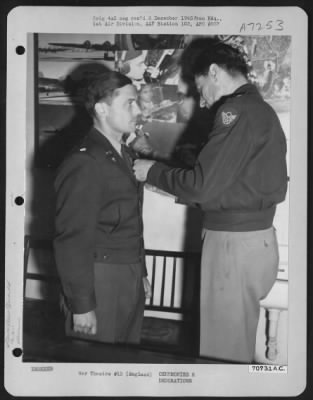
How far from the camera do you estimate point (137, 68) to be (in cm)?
54

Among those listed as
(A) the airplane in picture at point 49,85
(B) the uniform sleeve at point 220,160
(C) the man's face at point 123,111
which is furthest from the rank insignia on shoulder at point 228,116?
(A) the airplane in picture at point 49,85

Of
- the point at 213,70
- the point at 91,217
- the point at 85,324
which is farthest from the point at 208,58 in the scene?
the point at 85,324

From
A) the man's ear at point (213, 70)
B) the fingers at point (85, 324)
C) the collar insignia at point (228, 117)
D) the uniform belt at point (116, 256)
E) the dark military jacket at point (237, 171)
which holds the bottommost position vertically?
the fingers at point (85, 324)

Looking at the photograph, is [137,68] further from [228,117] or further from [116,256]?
[116,256]

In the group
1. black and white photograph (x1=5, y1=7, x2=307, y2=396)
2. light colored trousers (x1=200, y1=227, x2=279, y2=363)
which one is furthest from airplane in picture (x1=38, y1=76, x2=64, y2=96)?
light colored trousers (x1=200, y1=227, x2=279, y2=363)

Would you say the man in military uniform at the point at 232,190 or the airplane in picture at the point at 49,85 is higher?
the airplane in picture at the point at 49,85

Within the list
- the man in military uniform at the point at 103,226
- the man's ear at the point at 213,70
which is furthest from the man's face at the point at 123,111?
the man's ear at the point at 213,70

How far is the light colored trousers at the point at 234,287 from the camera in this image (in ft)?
1.73

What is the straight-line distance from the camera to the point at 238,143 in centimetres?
51

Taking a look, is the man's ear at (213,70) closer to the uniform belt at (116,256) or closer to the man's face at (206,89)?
the man's face at (206,89)

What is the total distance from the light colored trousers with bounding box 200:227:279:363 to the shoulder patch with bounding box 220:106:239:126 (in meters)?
0.14

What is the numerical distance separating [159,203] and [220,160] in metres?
0.10

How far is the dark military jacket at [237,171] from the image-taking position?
0.51m

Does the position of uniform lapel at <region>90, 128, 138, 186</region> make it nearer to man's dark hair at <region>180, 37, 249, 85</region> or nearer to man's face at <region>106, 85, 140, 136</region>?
man's face at <region>106, 85, 140, 136</region>
